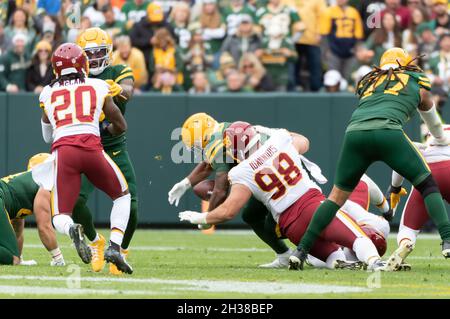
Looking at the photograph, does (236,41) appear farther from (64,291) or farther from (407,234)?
(64,291)

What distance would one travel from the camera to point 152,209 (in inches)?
576

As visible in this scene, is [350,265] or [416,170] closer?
[416,170]

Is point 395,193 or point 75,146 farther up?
point 75,146

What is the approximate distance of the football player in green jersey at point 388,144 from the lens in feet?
25.8

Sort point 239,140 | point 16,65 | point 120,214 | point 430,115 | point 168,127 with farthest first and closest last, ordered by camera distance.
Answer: point 16,65, point 168,127, point 239,140, point 430,115, point 120,214

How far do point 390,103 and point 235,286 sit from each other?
1.91m

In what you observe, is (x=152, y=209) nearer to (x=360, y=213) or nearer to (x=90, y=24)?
(x=90, y=24)

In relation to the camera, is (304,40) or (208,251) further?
(304,40)

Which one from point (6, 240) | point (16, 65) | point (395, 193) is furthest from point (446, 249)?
point (16, 65)

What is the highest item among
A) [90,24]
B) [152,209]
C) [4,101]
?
[90,24]

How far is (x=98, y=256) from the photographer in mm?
8695

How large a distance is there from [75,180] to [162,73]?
732 centimetres

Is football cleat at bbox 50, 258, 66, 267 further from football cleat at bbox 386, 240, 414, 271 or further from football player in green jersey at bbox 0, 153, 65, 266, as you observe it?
football cleat at bbox 386, 240, 414, 271
